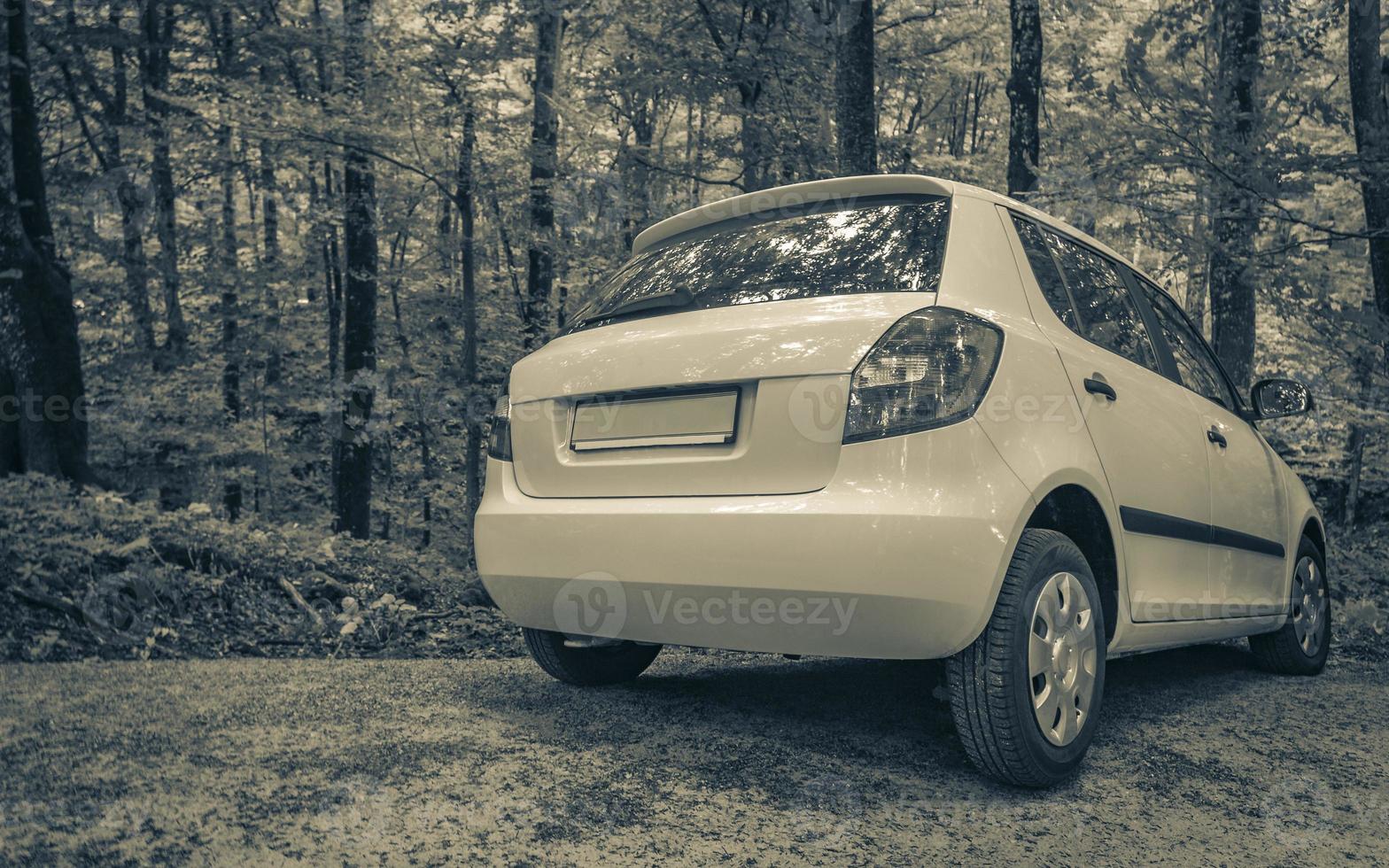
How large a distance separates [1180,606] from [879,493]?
1.93m

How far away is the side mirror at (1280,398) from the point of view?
16.5 ft

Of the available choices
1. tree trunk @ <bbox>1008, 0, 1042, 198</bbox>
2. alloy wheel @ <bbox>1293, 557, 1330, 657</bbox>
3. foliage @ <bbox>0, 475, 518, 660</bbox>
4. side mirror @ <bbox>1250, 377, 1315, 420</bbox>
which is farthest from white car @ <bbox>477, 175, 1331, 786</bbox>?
tree trunk @ <bbox>1008, 0, 1042, 198</bbox>

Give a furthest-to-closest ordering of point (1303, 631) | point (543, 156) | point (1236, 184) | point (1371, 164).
Answer: 1. point (543, 156)
2. point (1236, 184)
3. point (1371, 164)
4. point (1303, 631)

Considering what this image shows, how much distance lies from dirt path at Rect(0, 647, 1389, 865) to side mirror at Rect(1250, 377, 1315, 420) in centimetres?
147

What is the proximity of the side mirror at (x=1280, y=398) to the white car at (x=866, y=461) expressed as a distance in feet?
4.47

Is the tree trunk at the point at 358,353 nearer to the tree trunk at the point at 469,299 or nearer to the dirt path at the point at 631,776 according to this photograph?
the tree trunk at the point at 469,299

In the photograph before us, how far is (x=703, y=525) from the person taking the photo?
2891 millimetres

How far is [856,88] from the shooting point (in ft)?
28.0

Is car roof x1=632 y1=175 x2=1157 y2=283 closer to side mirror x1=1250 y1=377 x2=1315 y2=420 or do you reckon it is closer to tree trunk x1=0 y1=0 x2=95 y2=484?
side mirror x1=1250 y1=377 x2=1315 y2=420

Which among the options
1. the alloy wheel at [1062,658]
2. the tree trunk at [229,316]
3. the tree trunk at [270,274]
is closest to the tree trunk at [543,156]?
the tree trunk at [229,316]

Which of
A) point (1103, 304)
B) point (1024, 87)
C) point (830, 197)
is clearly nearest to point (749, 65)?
point (1024, 87)

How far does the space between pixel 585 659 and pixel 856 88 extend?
6.17m

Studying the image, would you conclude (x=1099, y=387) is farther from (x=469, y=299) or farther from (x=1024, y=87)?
(x=469, y=299)

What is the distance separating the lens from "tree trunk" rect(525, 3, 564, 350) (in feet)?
42.3
